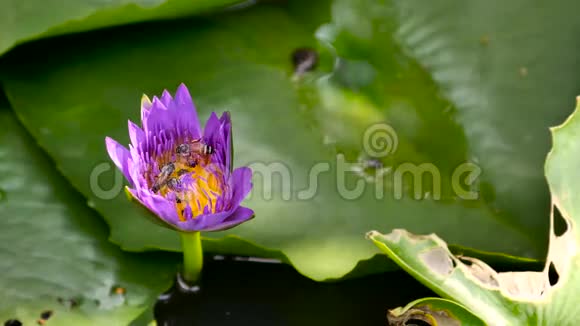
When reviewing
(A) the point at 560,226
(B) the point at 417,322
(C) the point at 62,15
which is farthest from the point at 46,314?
(A) the point at 560,226

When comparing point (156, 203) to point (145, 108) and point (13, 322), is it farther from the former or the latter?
point (13, 322)

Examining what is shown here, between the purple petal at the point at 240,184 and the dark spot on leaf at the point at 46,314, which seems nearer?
the purple petal at the point at 240,184

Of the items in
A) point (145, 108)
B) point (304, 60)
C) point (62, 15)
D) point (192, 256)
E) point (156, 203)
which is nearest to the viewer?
point (156, 203)

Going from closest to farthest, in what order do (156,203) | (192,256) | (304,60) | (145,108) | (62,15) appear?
(156,203) → (145,108) → (192,256) → (62,15) → (304,60)

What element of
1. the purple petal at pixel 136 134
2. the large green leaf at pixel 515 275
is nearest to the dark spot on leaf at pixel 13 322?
the purple petal at pixel 136 134

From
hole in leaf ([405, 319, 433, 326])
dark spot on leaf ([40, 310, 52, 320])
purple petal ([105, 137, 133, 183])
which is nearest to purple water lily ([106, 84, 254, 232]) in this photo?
purple petal ([105, 137, 133, 183])

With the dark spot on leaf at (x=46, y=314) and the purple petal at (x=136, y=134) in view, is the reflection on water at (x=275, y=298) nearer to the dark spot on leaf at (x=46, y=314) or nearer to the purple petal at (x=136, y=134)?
the dark spot on leaf at (x=46, y=314)
